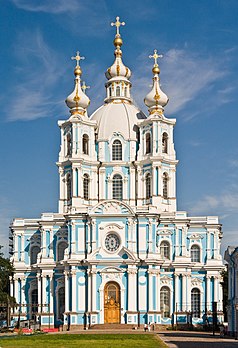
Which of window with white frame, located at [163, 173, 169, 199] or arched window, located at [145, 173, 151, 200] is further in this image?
window with white frame, located at [163, 173, 169, 199]

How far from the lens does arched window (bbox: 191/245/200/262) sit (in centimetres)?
6556

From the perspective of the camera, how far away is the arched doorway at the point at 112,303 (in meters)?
59.0

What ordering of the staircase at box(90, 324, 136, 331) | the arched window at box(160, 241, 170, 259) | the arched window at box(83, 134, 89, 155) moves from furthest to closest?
1. the arched window at box(83, 134, 89, 155)
2. the arched window at box(160, 241, 170, 259)
3. the staircase at box(90, 324, 136, 331)

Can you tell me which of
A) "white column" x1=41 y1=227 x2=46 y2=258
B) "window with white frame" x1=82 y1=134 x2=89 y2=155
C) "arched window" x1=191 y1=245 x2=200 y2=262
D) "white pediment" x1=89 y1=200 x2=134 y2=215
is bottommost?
"arched window" x1=191 y1=245 x2=200 y2=262

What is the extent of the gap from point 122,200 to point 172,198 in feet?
14.1

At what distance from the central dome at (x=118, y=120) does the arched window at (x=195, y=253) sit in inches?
425

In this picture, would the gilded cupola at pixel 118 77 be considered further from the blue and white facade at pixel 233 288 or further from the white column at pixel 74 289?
the blue and white facade at pixel 233 288

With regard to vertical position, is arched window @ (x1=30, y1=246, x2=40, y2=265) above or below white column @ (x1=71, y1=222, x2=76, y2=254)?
below

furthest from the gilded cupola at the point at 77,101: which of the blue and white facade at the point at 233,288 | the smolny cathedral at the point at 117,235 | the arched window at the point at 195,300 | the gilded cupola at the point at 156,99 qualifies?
the blue and white facade at the point at 233,288

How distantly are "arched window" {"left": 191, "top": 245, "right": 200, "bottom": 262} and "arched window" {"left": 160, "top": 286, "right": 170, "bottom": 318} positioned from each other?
472 centimetres

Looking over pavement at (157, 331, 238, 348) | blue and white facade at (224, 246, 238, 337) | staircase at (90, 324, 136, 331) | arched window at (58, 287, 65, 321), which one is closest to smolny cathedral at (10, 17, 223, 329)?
arched window at (58, 287, 65, 321)

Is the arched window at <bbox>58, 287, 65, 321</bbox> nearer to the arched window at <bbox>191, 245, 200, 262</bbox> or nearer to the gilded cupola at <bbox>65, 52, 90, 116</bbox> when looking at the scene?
the arched window at <bbox>191, 245, 200, 262</bbox>

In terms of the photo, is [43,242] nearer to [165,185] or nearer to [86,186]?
[86,186]

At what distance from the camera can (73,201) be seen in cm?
6366
